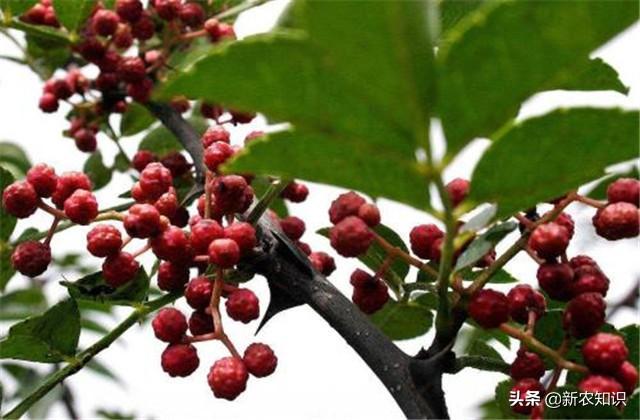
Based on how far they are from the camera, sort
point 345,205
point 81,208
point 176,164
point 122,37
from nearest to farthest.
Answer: point 345,205 → point 81,208 → point 176,164 → point 122,37

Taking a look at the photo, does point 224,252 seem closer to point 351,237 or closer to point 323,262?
point 351,237

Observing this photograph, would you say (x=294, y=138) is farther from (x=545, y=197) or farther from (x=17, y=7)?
(x=17, y=7)

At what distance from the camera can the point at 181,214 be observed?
1703 mm

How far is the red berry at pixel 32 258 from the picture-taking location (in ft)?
5.60

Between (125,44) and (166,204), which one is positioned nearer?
(166,204)

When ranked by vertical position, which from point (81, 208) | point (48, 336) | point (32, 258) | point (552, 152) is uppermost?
point (552, 152)

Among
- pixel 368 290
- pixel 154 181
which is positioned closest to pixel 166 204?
pixel 154 181

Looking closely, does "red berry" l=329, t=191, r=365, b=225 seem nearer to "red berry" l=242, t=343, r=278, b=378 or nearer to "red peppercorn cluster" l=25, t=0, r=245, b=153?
"red berry" l=242, t=343, r=278, b=378

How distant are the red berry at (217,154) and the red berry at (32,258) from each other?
350 millimetres

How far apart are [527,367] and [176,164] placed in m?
1.04

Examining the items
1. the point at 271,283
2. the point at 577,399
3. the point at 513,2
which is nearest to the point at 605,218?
the point at 577,399

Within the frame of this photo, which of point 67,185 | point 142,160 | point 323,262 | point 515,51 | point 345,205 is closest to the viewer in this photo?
point 515,51

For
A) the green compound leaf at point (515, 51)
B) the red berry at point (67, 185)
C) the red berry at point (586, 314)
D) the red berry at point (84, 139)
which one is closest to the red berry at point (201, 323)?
the red berry at point (67, 185)

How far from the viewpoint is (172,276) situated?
5.16ft
